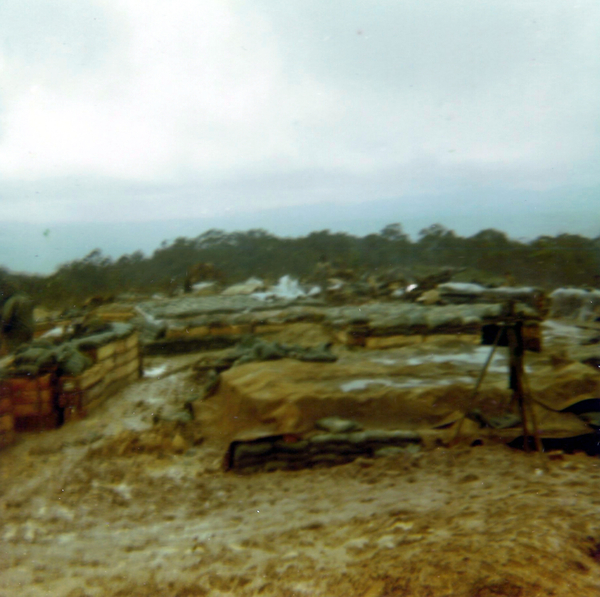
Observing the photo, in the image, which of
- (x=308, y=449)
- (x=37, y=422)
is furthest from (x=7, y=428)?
(x=308, y=449)

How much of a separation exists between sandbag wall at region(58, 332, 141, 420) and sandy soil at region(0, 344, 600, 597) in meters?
0.09

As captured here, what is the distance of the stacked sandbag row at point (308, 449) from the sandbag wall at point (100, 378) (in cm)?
100

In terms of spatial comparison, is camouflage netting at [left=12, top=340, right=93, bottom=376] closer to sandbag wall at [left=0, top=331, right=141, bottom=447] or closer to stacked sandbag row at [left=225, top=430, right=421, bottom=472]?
sandbag wall at [left=0, top=331, right=141, bottom=447]

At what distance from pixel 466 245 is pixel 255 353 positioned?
1822 mm

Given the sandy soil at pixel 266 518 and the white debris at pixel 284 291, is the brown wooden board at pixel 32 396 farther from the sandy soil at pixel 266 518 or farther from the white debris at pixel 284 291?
the white debris at pixel 284 291

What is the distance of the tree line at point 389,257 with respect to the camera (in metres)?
3.52

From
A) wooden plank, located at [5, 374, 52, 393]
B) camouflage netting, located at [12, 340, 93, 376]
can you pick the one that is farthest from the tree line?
wooden plank, located at [5, 374, 52, 393]

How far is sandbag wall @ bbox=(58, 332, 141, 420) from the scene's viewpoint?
3.29 meters

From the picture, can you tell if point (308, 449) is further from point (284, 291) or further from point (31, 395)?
point (31, 395)

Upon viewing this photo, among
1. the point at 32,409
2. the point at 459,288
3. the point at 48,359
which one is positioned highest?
the point at 459,288

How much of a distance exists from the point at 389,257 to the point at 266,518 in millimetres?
2051

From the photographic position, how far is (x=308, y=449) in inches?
127

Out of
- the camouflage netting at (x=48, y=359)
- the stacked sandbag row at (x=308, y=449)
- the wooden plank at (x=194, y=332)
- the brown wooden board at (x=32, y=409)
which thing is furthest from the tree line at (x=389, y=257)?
the stacked sandbag row at (x=308, y=449)

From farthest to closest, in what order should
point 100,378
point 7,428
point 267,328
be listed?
point 267,328, point 100,378, point 7,428
